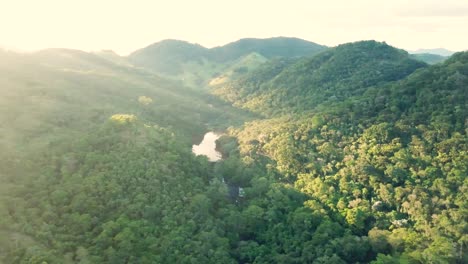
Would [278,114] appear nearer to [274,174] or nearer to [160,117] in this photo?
[160,117]

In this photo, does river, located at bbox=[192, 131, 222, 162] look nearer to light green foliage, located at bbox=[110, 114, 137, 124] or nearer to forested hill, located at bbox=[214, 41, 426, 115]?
forested hill, located at bbox=[214, 41, 426, 115]

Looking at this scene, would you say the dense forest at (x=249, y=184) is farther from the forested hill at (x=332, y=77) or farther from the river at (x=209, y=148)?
the forested hill at (x=332, y=77)

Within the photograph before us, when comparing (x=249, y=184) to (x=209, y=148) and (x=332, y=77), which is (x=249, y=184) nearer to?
(x=209, y=148)

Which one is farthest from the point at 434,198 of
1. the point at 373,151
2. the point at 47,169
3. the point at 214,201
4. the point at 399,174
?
the point at 47,169

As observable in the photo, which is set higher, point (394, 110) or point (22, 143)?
point (394, 110)

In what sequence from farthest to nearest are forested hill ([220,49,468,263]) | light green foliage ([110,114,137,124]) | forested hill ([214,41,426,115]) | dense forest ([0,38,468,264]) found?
forested hill ([214,41,426,115])
light green foliage ([110,114,137,124])
forested hill ([220,49,468,263])
dense forest ([0,38,468,264])

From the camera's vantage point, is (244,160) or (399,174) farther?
(244,160)

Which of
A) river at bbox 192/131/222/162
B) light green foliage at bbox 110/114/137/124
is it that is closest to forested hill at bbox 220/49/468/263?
river at bbox 192/131/222/162

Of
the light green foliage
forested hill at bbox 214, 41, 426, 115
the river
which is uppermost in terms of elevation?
forested hill at bbox 214, 41, 426, 115
